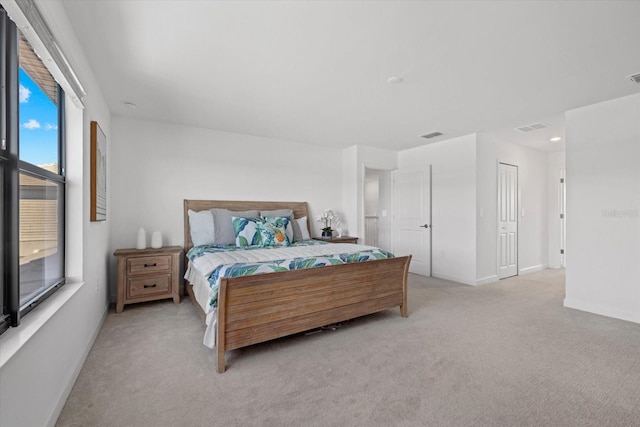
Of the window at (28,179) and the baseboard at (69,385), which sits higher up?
the window at (28,179)

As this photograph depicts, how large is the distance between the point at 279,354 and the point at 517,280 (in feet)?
14.1

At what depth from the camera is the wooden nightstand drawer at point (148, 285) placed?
328 centimetres

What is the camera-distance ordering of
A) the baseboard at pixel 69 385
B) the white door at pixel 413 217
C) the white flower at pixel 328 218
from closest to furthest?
the baseboard at pixel 69 385 → the white flower at pixel 328 218 → the white door at pixel 413 217

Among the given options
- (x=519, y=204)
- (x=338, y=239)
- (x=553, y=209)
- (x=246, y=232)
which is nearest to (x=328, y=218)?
(x=338, y=239)

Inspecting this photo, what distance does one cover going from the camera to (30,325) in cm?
134

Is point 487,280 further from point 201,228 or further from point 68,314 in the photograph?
point 68,314

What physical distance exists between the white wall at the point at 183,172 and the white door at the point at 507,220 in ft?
10.1

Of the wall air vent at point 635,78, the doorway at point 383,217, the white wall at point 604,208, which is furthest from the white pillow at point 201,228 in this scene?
the wall air vent at point 635,78

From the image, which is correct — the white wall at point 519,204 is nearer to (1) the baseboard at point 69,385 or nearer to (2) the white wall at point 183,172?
(2) the white wall at point 183,172

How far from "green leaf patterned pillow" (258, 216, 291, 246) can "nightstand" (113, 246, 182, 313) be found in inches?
40.3

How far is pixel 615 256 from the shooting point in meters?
3.12

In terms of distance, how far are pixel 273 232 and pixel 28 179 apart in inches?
98.2

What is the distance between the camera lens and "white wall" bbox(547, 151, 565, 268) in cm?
570

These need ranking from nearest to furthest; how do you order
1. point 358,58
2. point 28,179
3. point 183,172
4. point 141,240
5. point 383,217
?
point 28,179 < point 358,58 < point 141,240 < point 183,172 < point 383,217
